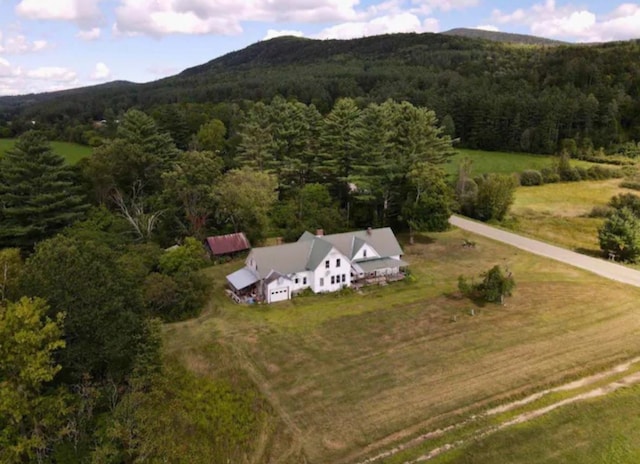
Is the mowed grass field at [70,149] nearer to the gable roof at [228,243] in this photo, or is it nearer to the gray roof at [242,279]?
the gable roof at [228,243]

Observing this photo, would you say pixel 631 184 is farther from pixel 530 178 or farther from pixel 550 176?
pixel 530 178

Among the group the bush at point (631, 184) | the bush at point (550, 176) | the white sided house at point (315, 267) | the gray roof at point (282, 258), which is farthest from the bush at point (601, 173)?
the gray roof at point (282, 258)

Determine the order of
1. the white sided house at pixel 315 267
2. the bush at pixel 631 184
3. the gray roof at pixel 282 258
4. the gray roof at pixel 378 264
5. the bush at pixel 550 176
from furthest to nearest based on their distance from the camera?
the bush at pixel 550 176 → the bush at pixel 631 184 → the gray roof at pixel 378 264 → the gray roof at pixel 282 258 → the white sided house at pixel 315 267

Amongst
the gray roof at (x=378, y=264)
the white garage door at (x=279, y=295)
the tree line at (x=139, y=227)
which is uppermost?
the tree line at (x=139, y=227)

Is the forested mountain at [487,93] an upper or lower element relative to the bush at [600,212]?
upper

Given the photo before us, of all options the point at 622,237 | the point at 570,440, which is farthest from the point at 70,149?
the point at 570,440

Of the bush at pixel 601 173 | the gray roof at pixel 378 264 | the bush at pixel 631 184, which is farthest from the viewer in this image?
the bush at pixel 601 173

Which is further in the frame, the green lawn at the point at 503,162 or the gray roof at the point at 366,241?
the green lawn at the point at 503,162
